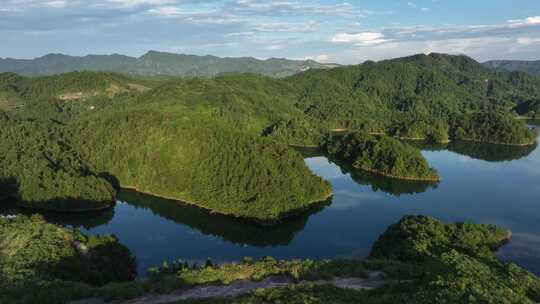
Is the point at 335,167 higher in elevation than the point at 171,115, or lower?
lower

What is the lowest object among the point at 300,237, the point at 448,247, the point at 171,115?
the point at 300,237

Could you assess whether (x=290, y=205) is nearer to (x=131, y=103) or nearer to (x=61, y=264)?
(x=61, y=264)

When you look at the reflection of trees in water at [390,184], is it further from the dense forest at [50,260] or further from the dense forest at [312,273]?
the dense forest at [50,260]

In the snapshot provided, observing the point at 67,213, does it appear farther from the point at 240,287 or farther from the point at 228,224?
the point at 240,287

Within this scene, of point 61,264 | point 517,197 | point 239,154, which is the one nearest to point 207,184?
point 239,154

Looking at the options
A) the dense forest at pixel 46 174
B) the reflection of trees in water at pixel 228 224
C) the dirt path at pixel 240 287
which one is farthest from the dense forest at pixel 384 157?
the dirt path at pixel 240 287

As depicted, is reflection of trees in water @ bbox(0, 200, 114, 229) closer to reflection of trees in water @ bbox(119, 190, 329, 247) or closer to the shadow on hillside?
the shadow on hillside

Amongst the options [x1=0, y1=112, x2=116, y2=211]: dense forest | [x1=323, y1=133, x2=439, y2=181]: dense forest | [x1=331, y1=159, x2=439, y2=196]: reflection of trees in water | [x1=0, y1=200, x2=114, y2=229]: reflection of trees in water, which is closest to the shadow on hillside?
[x1=0, y1=200, x2=114, y2=229]: reflection of trees in water
